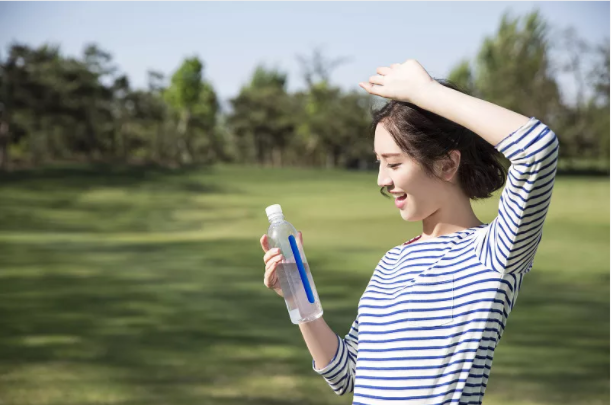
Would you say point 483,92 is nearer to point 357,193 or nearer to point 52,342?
point 357,193

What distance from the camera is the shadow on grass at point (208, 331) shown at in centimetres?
391

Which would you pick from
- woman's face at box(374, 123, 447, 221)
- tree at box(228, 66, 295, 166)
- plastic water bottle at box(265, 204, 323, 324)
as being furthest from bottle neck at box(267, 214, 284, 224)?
tree at box(228, 66, 295, 166)

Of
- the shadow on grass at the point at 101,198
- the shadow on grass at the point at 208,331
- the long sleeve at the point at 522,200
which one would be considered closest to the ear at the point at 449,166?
the long sleeve at the point at 522,200

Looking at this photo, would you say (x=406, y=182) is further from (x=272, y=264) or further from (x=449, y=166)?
(x=272, y=264)

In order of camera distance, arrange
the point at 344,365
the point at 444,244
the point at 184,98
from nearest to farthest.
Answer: the point at 444,244, the point at 344,365, the point at 184,98

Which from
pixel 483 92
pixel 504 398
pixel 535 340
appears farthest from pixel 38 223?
pixel 483 92

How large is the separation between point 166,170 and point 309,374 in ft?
43.8

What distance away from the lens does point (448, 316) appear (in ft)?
3.79

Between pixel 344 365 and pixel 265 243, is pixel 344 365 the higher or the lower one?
the lower one

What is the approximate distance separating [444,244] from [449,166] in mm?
111

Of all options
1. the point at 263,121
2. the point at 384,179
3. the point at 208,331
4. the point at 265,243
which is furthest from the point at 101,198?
the point at 384,179

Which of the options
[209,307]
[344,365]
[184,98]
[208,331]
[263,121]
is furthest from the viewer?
[263,121]

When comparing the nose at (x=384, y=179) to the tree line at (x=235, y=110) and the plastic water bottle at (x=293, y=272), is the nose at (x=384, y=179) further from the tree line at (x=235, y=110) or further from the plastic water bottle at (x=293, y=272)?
the tree line at (x=235, y=110)

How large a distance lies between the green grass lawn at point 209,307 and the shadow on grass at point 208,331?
13 millimetres
